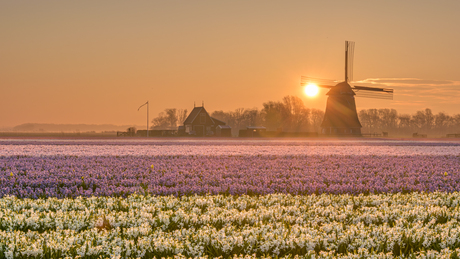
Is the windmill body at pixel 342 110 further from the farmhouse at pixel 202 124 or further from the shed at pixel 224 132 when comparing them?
the farmhouse at pixel 202 124

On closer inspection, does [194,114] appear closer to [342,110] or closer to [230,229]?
[342,110]

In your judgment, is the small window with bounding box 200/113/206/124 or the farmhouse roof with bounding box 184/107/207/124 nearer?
the small window with bounding box 200/113/206/124

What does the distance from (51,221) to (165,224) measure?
7.83ft

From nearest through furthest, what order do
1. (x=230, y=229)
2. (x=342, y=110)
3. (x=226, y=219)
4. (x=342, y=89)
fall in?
1. (x=230, y=229)
2. (x=226, y=219)
3. (x=342, y=89)
4. (x=342, y=110)

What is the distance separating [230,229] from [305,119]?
118626 millimetres

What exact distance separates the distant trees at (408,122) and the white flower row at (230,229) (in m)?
153

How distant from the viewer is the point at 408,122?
5999 inches

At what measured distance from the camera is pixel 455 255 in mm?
5711

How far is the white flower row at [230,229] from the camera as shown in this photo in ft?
19.2

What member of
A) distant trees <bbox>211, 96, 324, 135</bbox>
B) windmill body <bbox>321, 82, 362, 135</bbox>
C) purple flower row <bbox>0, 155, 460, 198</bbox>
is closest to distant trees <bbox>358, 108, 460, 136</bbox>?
distant trees <bbox>211, 96, 324, 135</bbox>

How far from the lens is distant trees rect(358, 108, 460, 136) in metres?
152

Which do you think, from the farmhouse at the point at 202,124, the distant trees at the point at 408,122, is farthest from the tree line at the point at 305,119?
the farmhouse at the point at 202,124

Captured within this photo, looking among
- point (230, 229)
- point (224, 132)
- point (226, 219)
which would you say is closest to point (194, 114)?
point (224, 132)

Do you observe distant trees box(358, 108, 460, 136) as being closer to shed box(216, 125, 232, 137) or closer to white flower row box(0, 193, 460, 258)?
shed box(216, 125, 232, 137)
